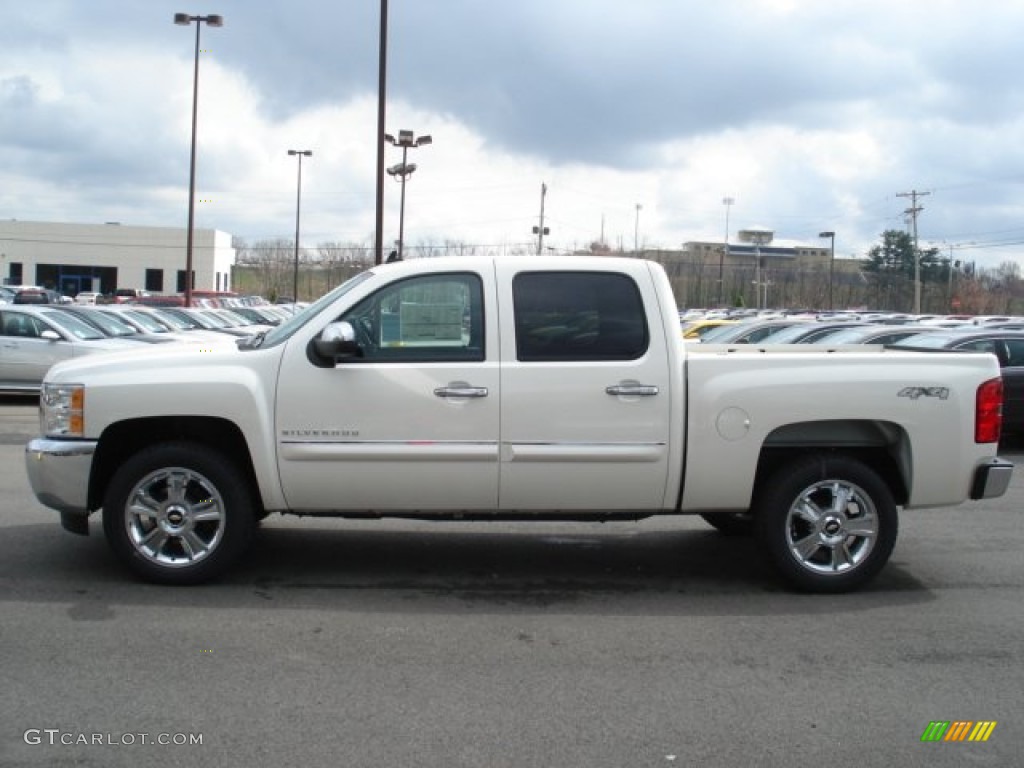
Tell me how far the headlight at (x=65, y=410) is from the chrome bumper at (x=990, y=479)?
5345 millimetres

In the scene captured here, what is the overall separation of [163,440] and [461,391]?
6.12ft

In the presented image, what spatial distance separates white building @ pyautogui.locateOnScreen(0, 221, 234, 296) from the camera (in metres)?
80.9

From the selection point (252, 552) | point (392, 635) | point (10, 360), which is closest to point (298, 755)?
point (392, 635)

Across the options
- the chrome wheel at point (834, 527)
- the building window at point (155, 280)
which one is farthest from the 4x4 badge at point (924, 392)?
the building window at point (155, 280)

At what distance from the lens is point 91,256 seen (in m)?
81.2

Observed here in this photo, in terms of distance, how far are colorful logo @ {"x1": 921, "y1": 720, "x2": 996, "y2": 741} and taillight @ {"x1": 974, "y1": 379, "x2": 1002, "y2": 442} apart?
7.36 ft

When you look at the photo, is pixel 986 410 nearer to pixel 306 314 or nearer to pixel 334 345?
pixel 334 345

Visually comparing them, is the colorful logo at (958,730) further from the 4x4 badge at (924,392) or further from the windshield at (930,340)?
the windshield at (930,340)

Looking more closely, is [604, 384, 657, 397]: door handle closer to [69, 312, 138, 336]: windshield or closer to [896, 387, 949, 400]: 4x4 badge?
[896, 387, 949, 400]: 4x4 badge

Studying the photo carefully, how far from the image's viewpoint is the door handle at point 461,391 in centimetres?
585

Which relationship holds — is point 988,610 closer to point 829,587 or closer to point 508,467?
point 829,587

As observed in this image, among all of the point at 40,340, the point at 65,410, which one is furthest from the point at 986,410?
the point at 40,340

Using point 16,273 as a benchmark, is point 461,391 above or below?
below

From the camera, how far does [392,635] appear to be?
5.36 meters
